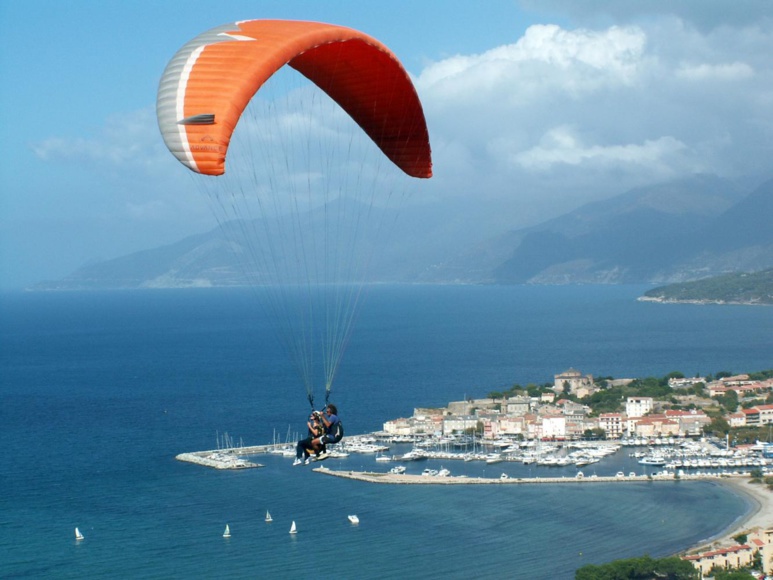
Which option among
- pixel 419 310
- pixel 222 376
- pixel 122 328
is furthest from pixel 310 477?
pixel 419 310

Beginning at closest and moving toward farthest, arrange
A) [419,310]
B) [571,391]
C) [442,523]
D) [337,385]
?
[442,523], [571,391], [337,385], [419,310]

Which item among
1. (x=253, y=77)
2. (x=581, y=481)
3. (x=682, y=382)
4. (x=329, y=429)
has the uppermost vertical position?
(x=253, y=77)

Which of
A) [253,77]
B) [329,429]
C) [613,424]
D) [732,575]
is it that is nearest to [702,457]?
[613,424]

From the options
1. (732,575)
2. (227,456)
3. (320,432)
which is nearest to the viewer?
(320,432)

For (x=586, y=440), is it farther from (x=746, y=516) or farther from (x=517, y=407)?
(x=746, y=516)

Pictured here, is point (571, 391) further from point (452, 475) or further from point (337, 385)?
point (452, 475)

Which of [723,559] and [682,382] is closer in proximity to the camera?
[723,559]

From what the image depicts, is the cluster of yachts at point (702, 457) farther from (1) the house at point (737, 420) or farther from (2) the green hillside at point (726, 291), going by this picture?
(2) the green hillside at point (726, 291)
